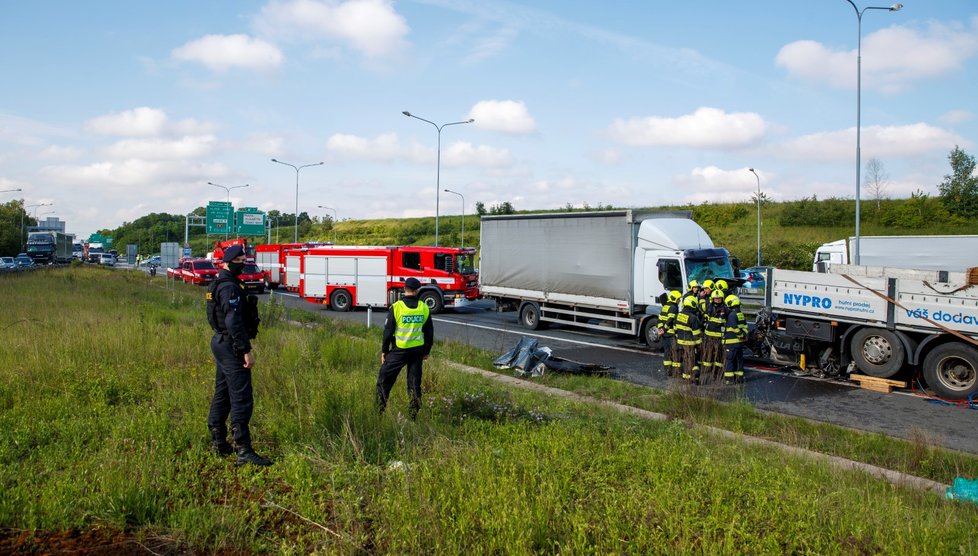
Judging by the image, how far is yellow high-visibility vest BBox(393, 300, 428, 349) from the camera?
292 inches

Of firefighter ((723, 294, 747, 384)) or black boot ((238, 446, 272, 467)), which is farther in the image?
firefighter ((723, 294, 747, 384))

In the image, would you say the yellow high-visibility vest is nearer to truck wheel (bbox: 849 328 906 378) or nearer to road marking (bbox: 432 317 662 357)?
truck wheel (bbox: 849 328 906 378)

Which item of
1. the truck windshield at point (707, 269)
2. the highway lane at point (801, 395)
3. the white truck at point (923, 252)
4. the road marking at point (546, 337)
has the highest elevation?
the white truck at point (923, 252)

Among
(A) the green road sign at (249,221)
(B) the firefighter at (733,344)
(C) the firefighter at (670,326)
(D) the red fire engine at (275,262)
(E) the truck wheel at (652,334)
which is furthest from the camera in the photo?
(A) the green road sign at (249,221)

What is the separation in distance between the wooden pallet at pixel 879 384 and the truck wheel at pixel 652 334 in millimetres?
4523

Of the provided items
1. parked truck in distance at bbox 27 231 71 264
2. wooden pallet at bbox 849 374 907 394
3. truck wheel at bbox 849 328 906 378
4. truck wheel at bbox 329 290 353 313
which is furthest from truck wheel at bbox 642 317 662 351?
parked truck in distance at bbox 27 231 71 264

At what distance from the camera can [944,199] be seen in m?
54.8

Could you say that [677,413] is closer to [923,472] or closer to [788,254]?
[923,472]

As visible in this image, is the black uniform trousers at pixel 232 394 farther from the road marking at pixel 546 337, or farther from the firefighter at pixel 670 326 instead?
the road marking at pixel 546 337

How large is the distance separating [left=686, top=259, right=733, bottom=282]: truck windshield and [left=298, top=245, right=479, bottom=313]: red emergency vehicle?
1001 centimetres

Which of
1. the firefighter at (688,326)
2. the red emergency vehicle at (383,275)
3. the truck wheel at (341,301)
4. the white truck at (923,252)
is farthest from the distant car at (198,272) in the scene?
the firefighter at (688,326)

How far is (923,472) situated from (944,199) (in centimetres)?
5865

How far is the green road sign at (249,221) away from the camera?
53.9 meters

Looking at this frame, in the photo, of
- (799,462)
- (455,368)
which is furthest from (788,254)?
(799,462)
